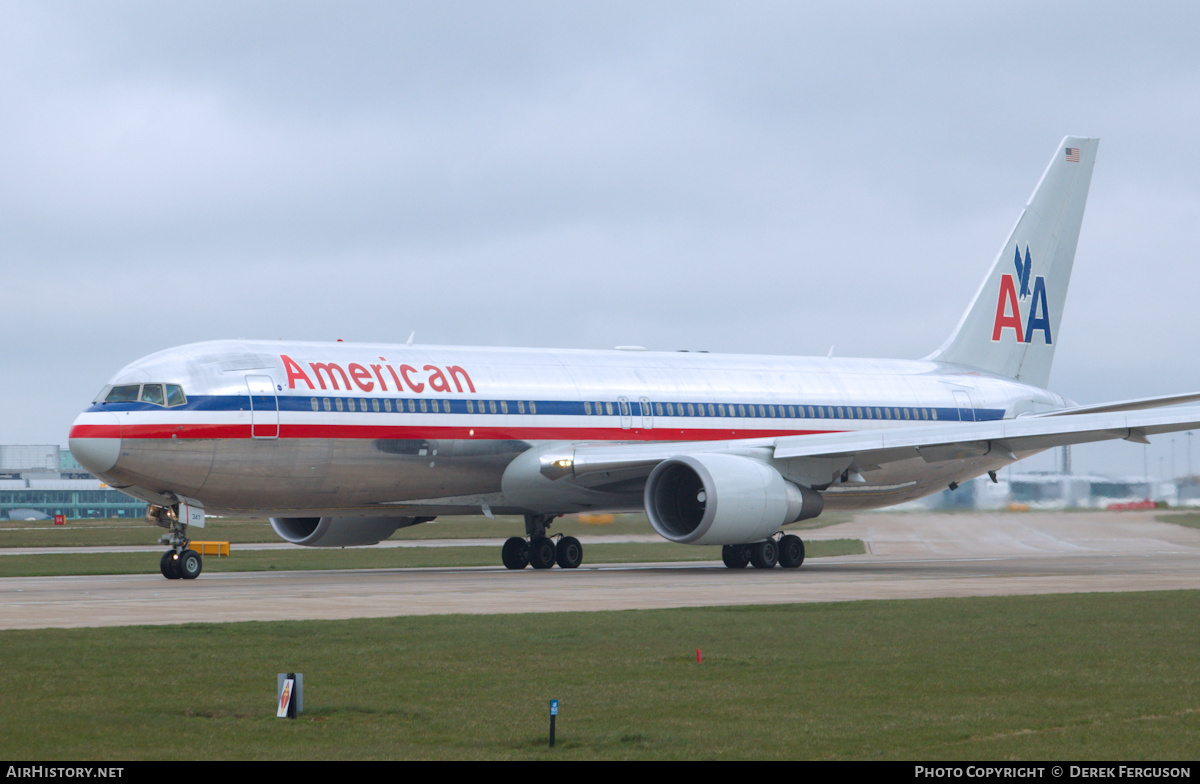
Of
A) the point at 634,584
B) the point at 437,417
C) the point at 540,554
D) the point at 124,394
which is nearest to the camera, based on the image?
the point at 634,584

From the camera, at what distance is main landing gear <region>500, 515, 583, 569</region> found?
3001 cm

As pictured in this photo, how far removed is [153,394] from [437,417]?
529cm

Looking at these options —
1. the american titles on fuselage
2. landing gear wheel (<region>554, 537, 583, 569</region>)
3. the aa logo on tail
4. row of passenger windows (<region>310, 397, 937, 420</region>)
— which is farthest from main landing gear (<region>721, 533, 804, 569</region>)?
the aa logo on tail

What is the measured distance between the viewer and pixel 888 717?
9758mm

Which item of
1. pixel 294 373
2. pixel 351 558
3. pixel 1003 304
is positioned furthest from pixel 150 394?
pixel 1003 304

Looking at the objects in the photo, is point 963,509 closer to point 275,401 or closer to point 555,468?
point 555,468

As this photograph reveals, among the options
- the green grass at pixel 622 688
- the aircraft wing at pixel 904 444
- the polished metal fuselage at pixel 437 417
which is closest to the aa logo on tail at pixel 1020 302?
the polished metal fuselage at pixel 437 417

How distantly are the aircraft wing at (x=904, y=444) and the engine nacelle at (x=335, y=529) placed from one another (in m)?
4.30

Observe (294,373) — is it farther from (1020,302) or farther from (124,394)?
(1020,302)

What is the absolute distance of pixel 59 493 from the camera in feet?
424

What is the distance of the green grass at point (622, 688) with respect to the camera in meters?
8.78

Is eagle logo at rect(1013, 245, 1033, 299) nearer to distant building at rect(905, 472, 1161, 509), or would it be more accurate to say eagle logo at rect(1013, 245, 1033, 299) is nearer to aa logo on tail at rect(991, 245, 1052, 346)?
aa logo on tail at rect(991, 245, 1052, 346)

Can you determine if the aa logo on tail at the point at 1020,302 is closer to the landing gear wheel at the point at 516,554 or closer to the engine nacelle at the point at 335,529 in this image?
the landing gear wheel at the point at 516,554

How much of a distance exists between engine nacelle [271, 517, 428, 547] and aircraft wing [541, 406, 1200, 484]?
4.30 meters
